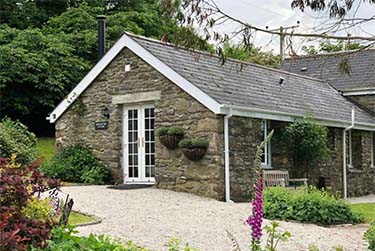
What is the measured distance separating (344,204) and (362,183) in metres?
9.96

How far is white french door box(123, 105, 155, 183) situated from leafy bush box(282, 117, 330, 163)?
3.82 metres

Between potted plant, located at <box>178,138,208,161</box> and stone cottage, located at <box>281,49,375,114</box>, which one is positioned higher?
stone cottage, located at <box>281,49,375,114</box>

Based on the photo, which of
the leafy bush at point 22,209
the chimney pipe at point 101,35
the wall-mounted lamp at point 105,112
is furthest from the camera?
the chimney pipe at point 101,35

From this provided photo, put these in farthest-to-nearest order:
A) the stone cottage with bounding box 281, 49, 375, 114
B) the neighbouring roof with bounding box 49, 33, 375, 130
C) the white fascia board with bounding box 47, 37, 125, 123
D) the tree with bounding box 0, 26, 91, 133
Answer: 1. the tree with bounding box 0, 26, 91, 133
2. the stone cottage with bounding box 281, 49, 375, 114
3. the white fascia board with bounding box 47, 37, 125, 123
4. the neighbouring roof with bounding box 49, 33, 375, 130

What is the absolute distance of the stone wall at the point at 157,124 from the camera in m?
15.1

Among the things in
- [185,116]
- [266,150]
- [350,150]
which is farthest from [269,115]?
[350,150]

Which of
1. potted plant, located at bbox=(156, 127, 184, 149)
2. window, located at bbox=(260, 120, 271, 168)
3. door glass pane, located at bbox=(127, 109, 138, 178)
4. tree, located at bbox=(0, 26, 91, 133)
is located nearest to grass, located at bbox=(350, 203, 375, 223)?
window, located at bbox=(260, 120, 271, 168)

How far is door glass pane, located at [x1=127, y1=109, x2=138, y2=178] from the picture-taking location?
685 inches

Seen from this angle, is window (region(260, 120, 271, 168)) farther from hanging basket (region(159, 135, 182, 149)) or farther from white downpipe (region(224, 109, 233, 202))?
hanging basket (region(159, 135, 182, 149))

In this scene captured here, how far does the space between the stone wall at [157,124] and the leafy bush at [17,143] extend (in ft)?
4.01

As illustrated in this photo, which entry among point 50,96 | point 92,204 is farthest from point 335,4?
point 50,96

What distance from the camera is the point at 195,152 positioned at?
595 inches

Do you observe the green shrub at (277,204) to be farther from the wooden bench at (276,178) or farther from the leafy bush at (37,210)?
the leafy bush at (37,210)

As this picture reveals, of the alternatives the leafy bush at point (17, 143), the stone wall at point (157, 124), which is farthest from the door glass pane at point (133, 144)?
the leafy bush at point (17, 143)
